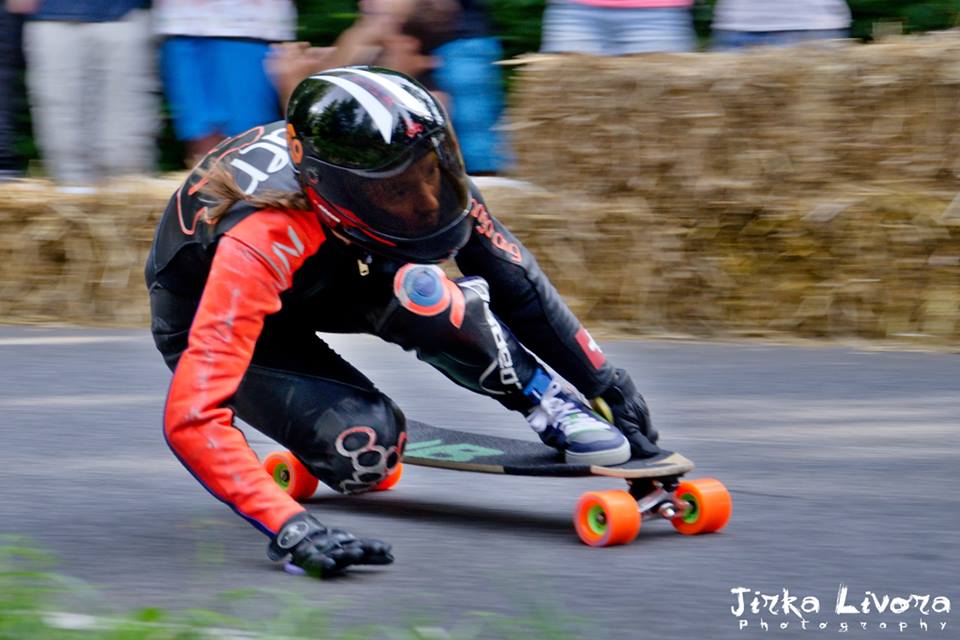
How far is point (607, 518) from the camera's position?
4.05 metres

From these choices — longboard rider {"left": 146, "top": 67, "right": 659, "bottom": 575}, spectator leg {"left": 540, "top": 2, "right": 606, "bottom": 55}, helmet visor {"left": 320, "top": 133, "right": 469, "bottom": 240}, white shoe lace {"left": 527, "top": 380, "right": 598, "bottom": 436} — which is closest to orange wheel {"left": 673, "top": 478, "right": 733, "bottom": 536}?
longboard rider {"left": 146, "top": 67, "right": 659, "bottom": 575}

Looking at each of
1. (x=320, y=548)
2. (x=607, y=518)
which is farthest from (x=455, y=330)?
(x=320, y=548)

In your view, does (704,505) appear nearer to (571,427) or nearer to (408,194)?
(571,427)

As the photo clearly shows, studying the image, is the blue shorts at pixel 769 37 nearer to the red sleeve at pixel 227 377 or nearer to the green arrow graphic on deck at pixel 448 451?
the green arrow graphic on deck at pixel 448 451

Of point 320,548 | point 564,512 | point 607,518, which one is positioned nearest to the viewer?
point 320,548

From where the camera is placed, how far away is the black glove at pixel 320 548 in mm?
3652

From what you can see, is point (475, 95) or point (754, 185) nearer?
point (754, 185)

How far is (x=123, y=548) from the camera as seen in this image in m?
4.09

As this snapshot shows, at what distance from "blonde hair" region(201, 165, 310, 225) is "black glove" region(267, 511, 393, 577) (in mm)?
719

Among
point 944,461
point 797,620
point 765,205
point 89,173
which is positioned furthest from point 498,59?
point 797,620

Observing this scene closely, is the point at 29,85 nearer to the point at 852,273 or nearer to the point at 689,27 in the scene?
the point at 689,27

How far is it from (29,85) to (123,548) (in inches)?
191

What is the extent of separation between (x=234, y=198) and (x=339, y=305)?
54 centimetres

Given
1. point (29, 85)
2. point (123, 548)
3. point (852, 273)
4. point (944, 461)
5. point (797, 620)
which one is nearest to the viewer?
point (797, 620)
